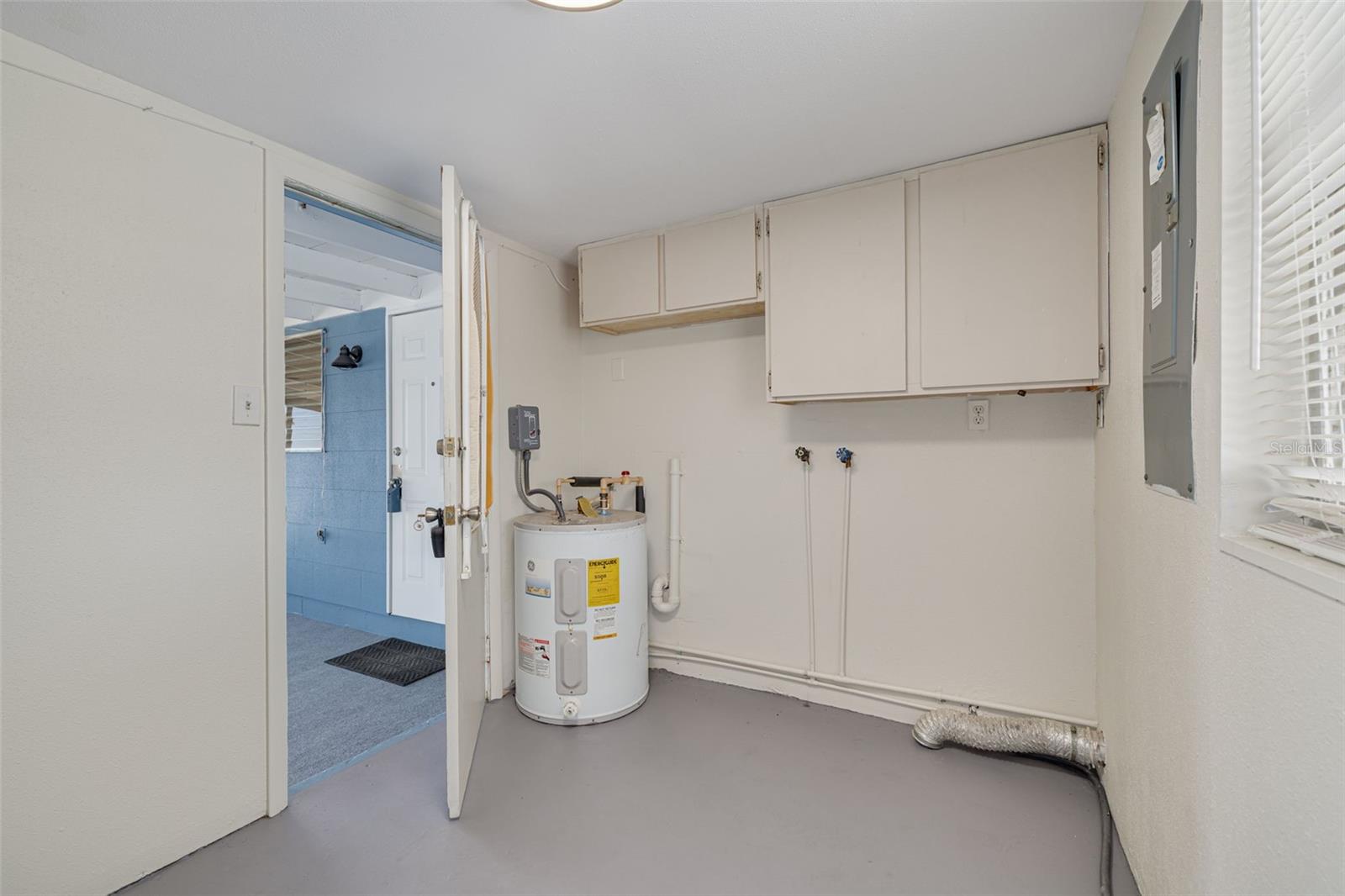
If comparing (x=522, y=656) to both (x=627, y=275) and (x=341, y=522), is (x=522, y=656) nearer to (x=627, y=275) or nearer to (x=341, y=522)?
(x=627, y=275)

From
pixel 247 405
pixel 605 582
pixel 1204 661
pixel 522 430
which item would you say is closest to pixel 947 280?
pixel 1204 661

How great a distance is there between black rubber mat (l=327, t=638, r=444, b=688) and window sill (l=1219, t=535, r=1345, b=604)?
130 inches

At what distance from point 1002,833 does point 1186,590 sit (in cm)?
106

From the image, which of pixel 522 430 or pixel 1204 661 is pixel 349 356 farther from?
pixel 1204 661

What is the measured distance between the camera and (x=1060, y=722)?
6.98 ft

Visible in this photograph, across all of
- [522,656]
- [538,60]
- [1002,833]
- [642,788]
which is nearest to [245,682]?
[522,656]

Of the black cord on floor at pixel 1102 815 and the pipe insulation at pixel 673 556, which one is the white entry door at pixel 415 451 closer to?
the pipe insulation at pixel 673 556

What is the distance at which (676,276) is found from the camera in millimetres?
2707

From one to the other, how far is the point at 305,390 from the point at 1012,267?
4.57 meters

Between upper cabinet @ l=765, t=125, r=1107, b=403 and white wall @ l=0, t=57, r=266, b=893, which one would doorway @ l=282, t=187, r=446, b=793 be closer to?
white wall @ l=0, t=57, r=266, b=893

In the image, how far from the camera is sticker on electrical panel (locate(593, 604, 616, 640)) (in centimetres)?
252

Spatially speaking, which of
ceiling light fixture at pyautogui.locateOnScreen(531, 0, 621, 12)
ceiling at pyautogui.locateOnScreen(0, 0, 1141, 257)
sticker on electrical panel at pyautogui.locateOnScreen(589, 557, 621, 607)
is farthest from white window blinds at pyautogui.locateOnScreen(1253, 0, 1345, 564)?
sticker on electrical panel at pyautogui.locateOnScreen(589, 557, 621, 607)

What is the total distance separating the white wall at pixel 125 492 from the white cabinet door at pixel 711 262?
1.57m

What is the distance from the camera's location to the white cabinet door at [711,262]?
254 cm
